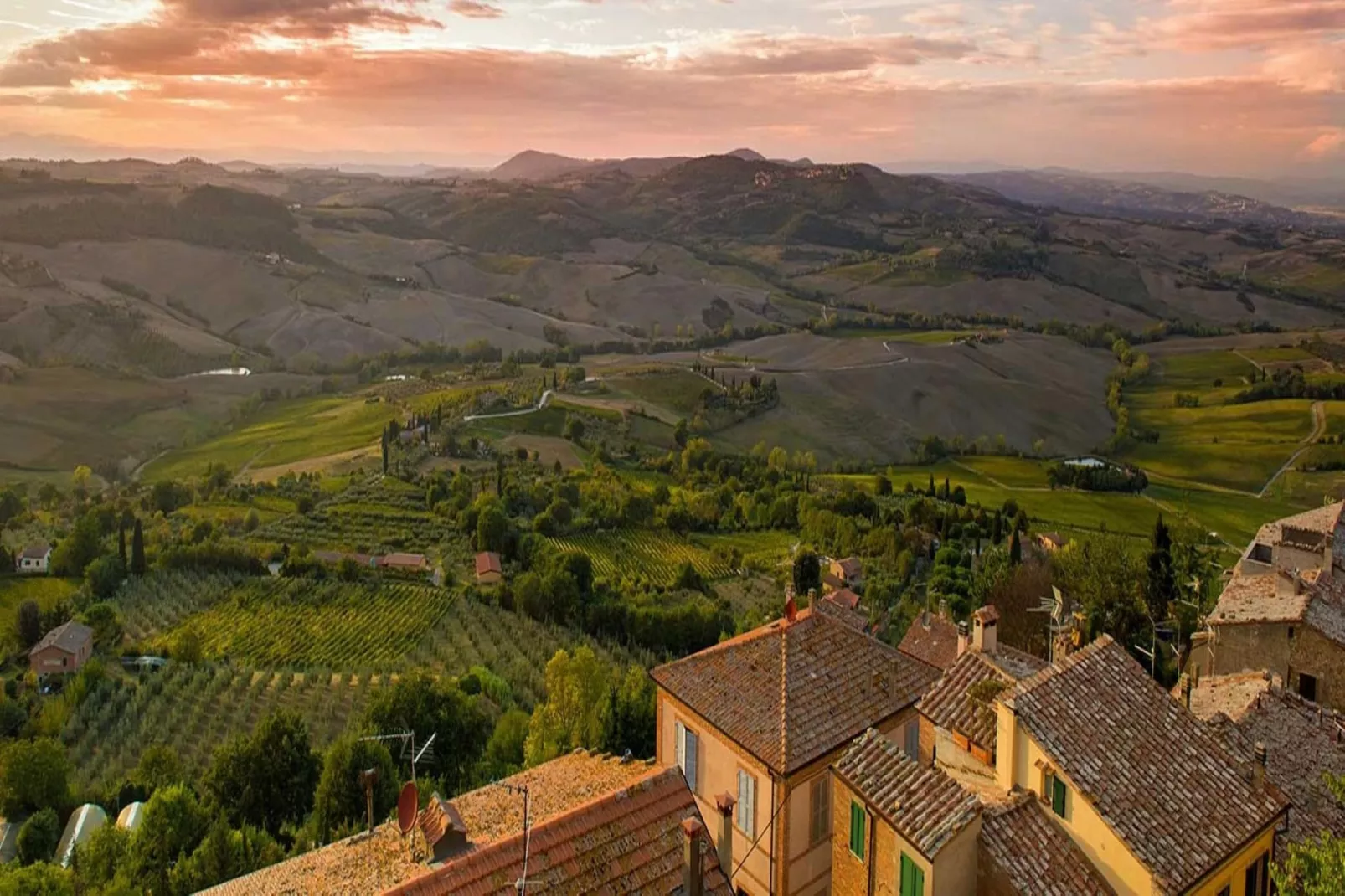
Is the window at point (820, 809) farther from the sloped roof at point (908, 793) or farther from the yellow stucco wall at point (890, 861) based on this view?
the sloped roof at point (908, 793)

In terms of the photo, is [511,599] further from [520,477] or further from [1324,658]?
[1324,658]

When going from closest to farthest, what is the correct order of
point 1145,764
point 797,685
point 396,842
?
point 1145,764, point 797,685, point 396,842

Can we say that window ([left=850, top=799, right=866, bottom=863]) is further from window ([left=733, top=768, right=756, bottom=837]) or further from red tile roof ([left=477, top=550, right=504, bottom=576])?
red tile roof ([left=477, top=550, right=504, bottom=576])

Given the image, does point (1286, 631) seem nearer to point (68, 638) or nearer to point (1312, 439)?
point (68, 638)

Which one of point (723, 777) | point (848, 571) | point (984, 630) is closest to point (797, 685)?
point (723, 777)

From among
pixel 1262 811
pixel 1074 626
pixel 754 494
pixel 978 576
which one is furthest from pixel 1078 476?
pixel 1262 811

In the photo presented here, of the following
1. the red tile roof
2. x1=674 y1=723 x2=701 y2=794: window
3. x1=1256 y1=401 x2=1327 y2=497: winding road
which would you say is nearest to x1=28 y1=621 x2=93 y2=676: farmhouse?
the red tile roof
